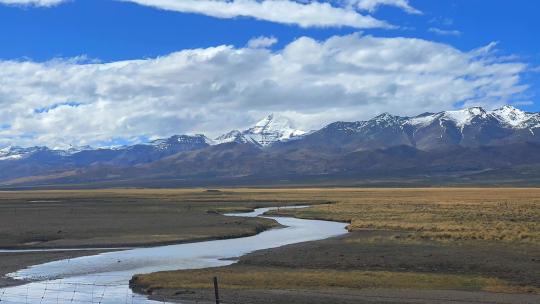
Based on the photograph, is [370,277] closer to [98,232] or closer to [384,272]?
[384,272]

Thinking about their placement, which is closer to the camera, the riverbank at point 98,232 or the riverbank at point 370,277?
the riverbank at point 370,277

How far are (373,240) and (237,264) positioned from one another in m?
14.3

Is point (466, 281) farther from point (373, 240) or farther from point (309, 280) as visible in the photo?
point (373, 240)

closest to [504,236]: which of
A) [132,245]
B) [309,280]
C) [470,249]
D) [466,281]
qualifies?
[470,249]

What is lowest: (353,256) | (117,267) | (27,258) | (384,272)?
(384,272)

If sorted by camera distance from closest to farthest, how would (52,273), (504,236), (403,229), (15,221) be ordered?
(52,273) < (504,236) < (403,229) < (15,221)

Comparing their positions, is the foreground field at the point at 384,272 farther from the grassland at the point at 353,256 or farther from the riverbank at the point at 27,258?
the riverbank at the point at 27,258

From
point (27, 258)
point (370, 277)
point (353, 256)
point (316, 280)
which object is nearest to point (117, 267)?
point (27, 258)

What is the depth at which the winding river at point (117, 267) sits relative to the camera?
102 ft

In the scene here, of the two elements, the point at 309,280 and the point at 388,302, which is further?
the point at 309,280

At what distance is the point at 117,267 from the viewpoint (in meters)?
40.6

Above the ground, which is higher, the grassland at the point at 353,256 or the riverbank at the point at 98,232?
the riverbank at the point at 98,232

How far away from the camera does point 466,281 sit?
1248 inches

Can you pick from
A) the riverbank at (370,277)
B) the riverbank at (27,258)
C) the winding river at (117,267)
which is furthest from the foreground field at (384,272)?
the riverbank at (27,258)
